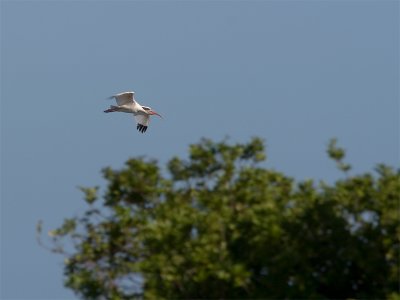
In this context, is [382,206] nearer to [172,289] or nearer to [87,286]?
[172,289]

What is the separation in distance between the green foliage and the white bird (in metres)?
15.4

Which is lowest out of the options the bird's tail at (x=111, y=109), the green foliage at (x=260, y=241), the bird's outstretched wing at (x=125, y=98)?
the green foliage at (x=260, y=241)

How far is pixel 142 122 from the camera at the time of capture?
38.7 m

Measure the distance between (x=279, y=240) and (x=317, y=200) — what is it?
0.95 m

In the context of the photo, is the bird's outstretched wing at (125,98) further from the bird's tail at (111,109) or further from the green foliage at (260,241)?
the green foliage at (260,241)

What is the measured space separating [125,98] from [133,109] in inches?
42.3

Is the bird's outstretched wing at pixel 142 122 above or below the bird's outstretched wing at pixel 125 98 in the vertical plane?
above

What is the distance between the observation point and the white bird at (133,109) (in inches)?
1419

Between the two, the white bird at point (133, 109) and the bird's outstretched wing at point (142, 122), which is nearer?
the white bird at point (133, 109)

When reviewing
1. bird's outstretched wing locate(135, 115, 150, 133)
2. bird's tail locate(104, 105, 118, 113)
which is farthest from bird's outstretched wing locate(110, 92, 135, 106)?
bird's outstretched wing locate(135, 115, 150, 133)

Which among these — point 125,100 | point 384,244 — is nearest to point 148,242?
point 384,244

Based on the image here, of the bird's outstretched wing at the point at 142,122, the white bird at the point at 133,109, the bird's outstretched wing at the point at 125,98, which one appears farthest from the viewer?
the bird's outstretched wing at the point at 142,122

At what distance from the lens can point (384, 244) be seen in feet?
58.2

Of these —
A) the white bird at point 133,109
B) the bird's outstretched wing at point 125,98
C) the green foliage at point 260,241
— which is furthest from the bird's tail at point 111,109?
the green foliage at point 260,241
